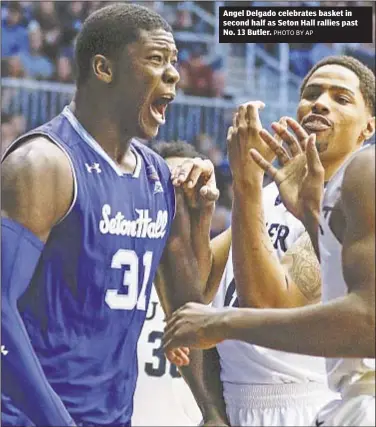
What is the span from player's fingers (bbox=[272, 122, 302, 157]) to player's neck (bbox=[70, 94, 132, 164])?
1.17 ft

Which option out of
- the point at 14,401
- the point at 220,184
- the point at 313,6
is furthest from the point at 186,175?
the point at 14,401

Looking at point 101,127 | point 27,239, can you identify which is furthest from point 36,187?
point 101,127

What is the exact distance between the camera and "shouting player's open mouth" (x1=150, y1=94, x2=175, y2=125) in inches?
100

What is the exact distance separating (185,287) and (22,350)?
1.39 ft

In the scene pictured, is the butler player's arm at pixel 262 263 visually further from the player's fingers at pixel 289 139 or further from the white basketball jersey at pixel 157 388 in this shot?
the white basketball jersey at pixel 157 388

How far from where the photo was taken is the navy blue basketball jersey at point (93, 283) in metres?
2.42

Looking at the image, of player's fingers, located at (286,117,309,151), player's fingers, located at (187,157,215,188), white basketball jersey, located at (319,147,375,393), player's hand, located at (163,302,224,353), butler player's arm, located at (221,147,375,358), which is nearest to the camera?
butler player's arm, located at (221,147,375,358)

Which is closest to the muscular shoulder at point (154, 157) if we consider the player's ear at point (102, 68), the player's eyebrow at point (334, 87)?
the player's ear at point (102, 68)

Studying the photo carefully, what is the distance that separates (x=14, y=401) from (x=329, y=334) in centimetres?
80

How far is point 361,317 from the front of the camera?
6.43 feet

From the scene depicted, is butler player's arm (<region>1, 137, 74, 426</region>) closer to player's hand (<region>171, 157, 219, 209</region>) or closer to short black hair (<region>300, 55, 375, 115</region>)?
player's hand (<region>171, 157, 219, 209</region>)

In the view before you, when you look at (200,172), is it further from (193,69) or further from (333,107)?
(333,107)

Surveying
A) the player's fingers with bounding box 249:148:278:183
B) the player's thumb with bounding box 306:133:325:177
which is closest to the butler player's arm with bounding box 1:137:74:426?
Result: the player's fingers with bounding box 249:148:278:183
